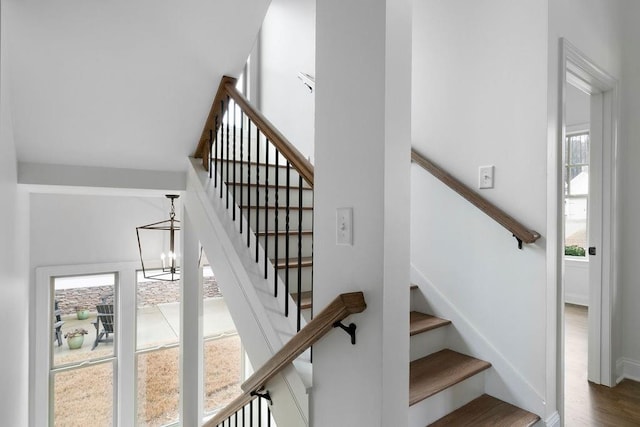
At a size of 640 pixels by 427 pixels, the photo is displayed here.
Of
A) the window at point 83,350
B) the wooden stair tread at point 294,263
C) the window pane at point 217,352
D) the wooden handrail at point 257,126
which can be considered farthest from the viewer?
the window pane at point 217,352

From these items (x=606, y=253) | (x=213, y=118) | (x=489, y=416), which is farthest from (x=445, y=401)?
(x=213, y=118)

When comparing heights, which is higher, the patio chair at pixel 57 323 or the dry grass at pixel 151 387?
the patio chair at pixel 57 323

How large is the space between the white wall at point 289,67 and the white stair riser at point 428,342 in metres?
2.03

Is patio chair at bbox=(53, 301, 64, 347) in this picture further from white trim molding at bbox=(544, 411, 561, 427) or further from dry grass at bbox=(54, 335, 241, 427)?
white trim molding at bbox=(544, 411, 561, 427)

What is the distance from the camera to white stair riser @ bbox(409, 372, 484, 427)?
1.84 metres

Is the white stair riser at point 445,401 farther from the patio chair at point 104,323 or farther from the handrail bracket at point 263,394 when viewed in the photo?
the patio chair at point 104,323

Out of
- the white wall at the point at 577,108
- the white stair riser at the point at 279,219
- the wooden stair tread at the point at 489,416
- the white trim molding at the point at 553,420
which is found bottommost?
the white trim molding at the point at 553,420

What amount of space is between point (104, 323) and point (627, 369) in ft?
15.7

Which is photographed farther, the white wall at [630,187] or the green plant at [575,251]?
the green plant at [575,251]

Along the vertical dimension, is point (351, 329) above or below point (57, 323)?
above

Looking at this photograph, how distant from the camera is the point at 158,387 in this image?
439cm

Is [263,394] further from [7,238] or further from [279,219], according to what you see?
[7,238]

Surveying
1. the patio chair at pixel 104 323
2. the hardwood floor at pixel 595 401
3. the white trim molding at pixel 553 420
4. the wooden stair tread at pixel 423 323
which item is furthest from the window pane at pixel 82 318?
the hardwood floor at pixel 595 401

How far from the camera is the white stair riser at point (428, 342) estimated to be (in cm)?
226
